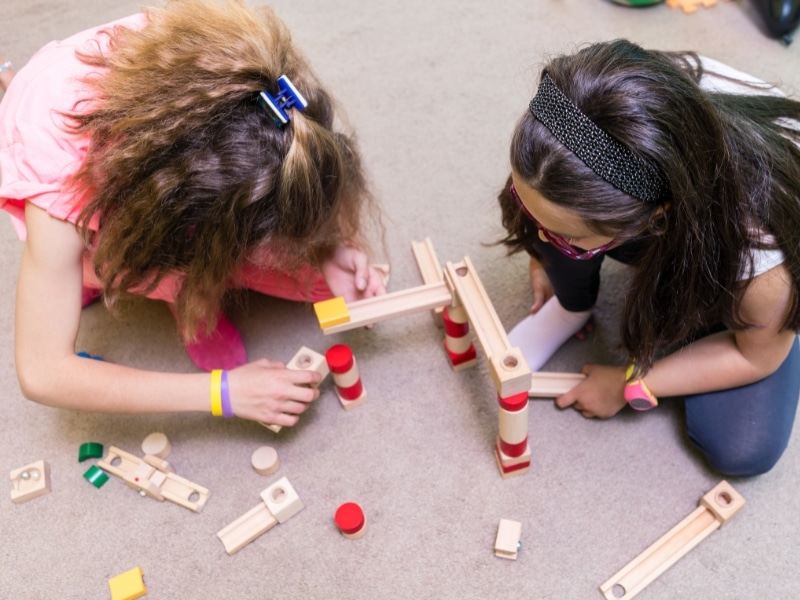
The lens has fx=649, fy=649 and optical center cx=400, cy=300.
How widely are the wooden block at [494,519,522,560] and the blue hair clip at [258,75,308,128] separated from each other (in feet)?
2.02

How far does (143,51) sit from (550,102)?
47 cm

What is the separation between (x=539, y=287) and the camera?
1114 mm

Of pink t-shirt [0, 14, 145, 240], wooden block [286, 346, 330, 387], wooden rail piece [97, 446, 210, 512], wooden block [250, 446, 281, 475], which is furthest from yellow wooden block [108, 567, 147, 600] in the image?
pink t-shirt [0, 14, 145, 240]

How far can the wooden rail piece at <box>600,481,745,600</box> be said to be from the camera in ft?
2.86

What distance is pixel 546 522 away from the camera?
3.08 feet

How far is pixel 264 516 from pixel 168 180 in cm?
51

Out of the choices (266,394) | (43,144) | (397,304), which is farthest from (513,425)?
(43,144)

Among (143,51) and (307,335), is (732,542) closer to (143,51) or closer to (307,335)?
(307,335)

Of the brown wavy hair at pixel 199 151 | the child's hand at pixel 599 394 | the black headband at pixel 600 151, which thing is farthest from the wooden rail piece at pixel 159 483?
the black headband at pixel 600 151

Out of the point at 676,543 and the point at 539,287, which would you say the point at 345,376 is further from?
the point at 676,543

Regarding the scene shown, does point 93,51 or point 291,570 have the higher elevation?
point 93,51

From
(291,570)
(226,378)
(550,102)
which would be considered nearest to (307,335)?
(226,378)

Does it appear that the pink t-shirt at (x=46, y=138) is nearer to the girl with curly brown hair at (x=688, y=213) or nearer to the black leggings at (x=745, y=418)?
the girl with curly brown hair at (x=688, y=213)

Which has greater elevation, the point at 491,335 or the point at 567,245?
the point at 567,245
